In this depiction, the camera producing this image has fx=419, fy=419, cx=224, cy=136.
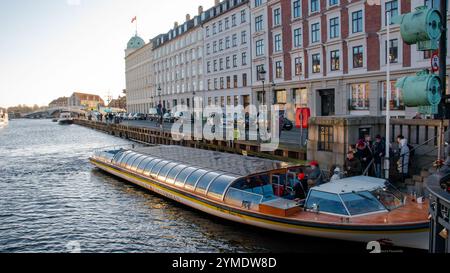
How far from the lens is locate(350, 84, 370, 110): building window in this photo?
1499 inches

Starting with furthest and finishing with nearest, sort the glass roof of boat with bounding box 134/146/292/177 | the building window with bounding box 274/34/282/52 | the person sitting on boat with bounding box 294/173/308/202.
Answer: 1. the building window with bounding box 274/34/282/52
2. the glass roof of boat with bounding box 134/146/292/177
3. the person sitting on boat with bounding box 294/173/308/202

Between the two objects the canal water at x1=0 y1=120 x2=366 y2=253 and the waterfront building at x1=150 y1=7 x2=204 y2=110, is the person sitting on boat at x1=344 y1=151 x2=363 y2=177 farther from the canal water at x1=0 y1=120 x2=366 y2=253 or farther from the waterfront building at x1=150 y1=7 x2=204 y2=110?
the waterfront building at x1=150 y1=7 x2=204 y2=110

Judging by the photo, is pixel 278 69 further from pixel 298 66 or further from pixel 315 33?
pixel 315 33

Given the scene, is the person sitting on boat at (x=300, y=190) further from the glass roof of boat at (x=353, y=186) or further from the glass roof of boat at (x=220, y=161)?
the glass roof of boat at (x=220, y=161)

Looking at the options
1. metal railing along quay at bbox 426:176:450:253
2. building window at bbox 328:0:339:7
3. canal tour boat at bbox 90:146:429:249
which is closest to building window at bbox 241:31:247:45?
building window at bbox 328:0:339:7

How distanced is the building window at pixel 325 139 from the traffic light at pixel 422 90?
11.0m

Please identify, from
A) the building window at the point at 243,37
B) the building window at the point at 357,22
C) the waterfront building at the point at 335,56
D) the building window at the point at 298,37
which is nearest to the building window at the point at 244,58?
the building window at the point at 243,37

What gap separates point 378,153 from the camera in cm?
1636

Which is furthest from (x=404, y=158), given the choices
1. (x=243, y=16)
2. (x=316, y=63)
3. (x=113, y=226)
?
(x=243, y=16)

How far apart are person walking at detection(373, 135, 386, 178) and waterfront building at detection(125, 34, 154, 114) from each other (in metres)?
92.3

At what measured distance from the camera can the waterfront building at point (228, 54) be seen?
193 feet

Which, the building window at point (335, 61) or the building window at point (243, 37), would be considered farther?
the building window at point (243, 37)

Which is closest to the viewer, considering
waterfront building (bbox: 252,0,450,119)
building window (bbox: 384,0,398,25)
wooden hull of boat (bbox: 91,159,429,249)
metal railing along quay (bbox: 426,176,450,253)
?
metal railing along quay (bbox: 426,176,450,253)

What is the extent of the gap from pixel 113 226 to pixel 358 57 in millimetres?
29303
